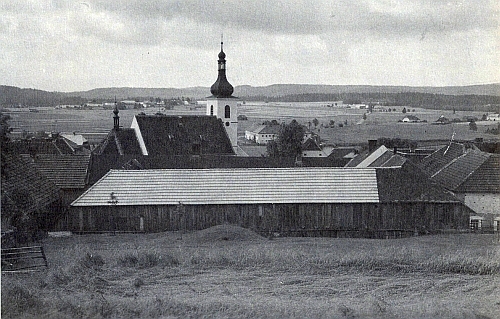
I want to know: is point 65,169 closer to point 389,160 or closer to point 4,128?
point 4,128

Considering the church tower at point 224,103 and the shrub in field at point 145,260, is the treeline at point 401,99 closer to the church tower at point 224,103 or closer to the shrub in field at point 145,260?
the church tower at point 224,103

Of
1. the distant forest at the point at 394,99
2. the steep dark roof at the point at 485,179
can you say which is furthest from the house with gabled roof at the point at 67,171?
the steep dark roof at the point at 485,179

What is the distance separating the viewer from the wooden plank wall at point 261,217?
29.9 meters

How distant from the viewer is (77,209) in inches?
1174

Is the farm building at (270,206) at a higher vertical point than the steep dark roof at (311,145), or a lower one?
lower

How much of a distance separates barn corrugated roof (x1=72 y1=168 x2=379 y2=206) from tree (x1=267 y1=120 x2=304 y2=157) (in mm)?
39629

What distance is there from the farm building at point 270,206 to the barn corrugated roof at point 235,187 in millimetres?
53

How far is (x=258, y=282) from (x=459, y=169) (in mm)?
23264

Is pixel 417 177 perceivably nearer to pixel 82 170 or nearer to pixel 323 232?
pixel 323 232

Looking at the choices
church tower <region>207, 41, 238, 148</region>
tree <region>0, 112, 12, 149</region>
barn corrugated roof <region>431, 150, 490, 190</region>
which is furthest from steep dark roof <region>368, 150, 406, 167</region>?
tree <region>0, 112, 12, 149</region>

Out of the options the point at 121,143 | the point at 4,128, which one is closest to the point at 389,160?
the point at 121,143

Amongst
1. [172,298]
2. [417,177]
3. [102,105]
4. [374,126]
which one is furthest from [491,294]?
[374,126]

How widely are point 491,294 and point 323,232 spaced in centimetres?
1341

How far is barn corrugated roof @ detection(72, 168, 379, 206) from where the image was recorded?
99.6ft
